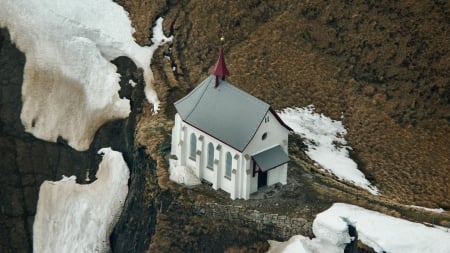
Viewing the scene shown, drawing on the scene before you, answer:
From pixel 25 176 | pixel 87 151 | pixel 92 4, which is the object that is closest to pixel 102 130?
pixel 87 151

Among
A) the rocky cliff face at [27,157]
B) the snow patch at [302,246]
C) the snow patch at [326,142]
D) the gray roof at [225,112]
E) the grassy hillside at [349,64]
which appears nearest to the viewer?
the snow patch at [302,246]

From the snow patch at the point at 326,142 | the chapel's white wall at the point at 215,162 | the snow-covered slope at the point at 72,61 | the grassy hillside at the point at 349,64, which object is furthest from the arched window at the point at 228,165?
the snow-covered slope at the point at 72,61

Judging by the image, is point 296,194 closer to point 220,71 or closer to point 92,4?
point 220,71

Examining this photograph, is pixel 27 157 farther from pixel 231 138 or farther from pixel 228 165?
pixel 231 138

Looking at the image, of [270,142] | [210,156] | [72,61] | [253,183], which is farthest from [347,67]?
[72,61]

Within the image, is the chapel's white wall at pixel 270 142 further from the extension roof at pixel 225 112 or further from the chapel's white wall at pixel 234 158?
the extension roof at pixel 225 112

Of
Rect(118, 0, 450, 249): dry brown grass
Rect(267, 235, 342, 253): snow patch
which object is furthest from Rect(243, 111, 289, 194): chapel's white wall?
Rect(118, 0, 450, 249): dry brown grass
